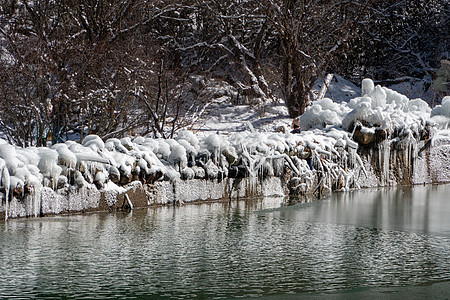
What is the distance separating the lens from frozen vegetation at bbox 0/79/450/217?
9047 millimetres

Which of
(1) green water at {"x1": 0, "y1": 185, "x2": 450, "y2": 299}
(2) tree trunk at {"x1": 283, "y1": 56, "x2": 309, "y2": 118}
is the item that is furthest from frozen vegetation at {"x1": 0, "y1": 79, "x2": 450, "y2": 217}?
(2) tree trunk at {"x1": 283, "y1": 56, "x2": 309, "y2": 118}

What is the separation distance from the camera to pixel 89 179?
9500 millimetres

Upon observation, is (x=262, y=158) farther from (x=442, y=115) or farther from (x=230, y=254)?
(x=442, y=115)

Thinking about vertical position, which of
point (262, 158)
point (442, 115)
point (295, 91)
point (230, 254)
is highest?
point (295, 91)

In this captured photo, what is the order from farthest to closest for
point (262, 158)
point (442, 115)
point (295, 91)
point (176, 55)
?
point (176, 55), point (295, 91), point (442, 115), point (262, 158)

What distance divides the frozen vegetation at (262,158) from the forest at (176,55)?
105 inches

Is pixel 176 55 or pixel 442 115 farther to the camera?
pixel 176 55

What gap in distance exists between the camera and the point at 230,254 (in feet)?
21.0

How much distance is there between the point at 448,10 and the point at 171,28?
12961mm

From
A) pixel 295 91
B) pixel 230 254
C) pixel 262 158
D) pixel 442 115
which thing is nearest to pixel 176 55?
pixel 295 91

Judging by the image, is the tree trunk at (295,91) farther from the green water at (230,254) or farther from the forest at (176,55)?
the green water at (230,254)

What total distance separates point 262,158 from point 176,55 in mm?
15898

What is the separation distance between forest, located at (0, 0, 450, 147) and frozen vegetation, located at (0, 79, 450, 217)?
267 centimetres

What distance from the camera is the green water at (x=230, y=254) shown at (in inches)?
197
